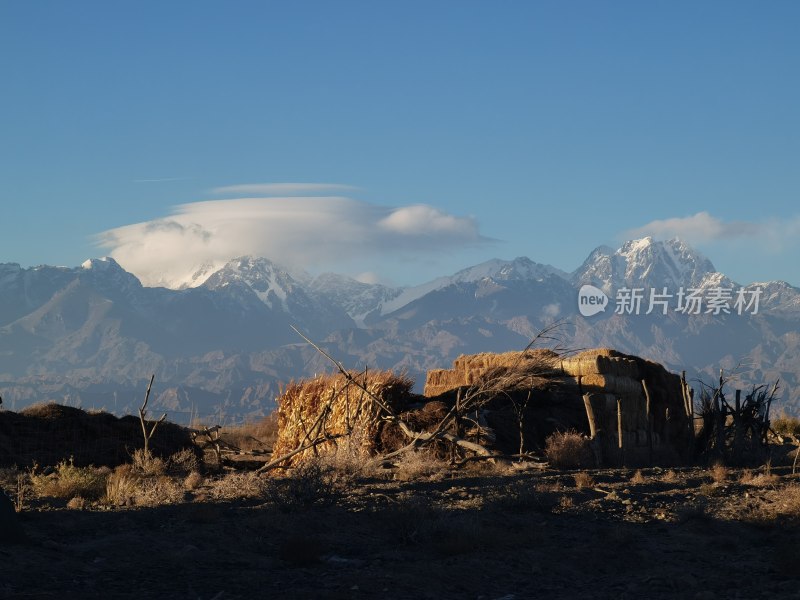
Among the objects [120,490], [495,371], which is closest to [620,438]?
[495,371]

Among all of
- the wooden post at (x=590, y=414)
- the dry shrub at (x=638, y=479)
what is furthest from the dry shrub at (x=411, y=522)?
the wooden post at (x=590, y=414)

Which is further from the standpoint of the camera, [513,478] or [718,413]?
[718,413]

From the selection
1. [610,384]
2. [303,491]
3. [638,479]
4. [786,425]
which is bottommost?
[786,425]

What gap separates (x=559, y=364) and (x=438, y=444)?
13.1 feet

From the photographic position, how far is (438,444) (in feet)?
63.6

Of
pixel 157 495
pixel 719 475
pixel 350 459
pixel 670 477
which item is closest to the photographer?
pixel 157 495

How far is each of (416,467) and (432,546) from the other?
552 cm

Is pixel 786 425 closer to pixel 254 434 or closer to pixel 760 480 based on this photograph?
pixel 254 434

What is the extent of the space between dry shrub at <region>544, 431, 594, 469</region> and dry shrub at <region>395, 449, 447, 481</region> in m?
2.08

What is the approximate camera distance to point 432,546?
1151 centimetres

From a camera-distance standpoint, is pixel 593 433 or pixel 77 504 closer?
pixel 77 504

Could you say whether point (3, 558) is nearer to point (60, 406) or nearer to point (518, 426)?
point (518, 426)

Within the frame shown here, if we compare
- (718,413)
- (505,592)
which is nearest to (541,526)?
(505,592)

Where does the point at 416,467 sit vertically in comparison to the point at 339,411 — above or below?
below
